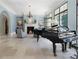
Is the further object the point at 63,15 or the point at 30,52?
the point at 63,15

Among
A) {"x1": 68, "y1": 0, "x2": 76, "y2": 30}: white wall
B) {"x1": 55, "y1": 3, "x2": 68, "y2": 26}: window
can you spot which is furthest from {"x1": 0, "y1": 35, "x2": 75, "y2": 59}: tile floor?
{"x1": 55, "y1": 3, "x2": 68, "y2": 26}: window

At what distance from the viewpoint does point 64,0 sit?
27.8 feet

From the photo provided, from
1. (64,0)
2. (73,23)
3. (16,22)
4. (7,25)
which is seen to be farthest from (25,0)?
(16,22)

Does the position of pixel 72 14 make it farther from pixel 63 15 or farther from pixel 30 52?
pixel 30 52

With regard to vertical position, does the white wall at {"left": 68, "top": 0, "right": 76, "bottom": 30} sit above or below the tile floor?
above

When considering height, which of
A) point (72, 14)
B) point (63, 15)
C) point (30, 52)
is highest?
point (63, 15)

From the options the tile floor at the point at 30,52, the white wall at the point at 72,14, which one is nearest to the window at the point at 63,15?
the white wall at the point at 72,14

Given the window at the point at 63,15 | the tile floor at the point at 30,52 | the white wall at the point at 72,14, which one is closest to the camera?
the tile floor at the point at 30,52

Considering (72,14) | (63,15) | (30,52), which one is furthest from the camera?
(63,15)

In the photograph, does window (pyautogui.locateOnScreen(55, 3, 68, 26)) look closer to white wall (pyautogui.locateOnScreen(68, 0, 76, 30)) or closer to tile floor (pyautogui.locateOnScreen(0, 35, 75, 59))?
white wall (pyautogui.locateOnScreen(68, 0, 76, 30))

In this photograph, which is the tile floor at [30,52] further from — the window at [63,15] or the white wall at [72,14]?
the window at [63,15]

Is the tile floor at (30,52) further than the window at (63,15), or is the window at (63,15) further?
the window at (63,15)

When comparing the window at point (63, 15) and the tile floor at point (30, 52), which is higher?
the window at point (63, 15)

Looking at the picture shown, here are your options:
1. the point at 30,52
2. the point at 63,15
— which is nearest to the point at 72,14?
the point at 63,15
